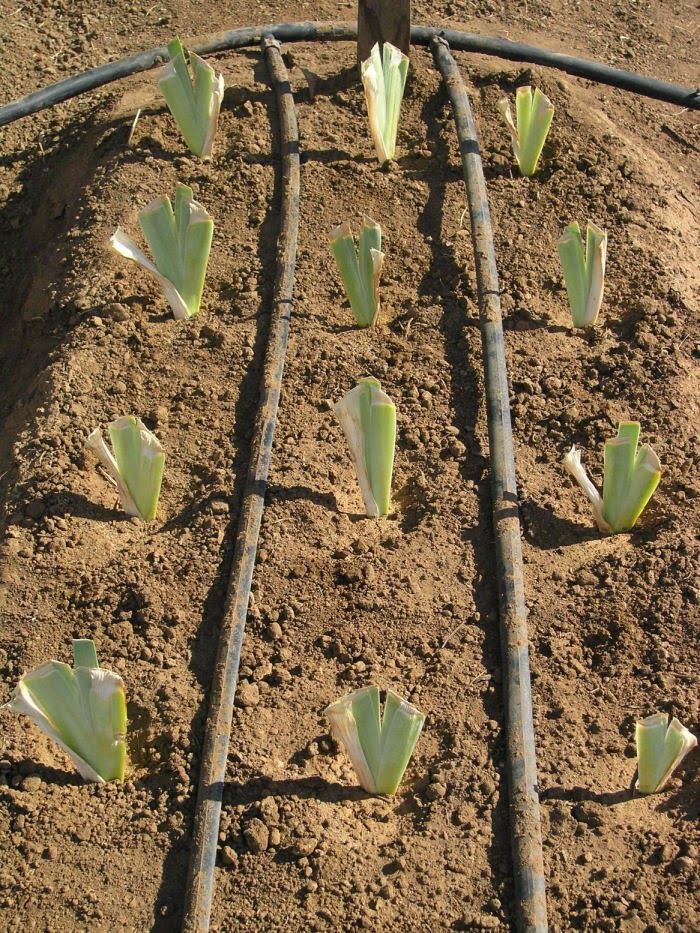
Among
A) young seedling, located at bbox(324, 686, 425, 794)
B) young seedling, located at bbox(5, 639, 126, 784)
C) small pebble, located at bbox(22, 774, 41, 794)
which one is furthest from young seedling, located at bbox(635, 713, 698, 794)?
small pebble, located at bbox(22, 774, 41, 794)

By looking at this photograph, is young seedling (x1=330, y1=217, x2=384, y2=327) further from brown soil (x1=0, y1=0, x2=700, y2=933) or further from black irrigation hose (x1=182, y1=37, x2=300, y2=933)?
black irrigation hose (x1=182, y1=37, x2=300, y2=933)

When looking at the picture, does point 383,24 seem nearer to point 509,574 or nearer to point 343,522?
point 343,522

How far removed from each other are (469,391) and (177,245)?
932 mm

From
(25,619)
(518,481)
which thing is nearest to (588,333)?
(518,481)

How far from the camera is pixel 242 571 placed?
2.65 m

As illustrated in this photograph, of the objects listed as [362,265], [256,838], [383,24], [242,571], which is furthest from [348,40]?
[256,838]

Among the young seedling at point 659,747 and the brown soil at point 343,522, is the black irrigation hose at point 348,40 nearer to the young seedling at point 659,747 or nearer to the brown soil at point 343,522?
the brown soil at point 343,522

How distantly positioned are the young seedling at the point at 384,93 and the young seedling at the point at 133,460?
1.45 meters

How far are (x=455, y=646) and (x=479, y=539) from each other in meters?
0.32

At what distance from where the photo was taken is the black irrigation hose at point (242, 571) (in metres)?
2.20

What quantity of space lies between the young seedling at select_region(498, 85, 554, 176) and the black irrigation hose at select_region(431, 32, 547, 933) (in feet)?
0.46

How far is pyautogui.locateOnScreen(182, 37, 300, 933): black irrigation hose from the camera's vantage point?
2203 millimetres

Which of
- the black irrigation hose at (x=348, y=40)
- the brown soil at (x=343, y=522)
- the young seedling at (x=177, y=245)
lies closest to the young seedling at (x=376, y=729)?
the brown soil at (x=343, y=522)

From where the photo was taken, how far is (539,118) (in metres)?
3.58
